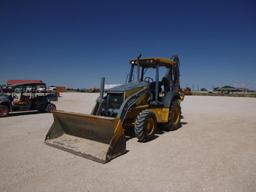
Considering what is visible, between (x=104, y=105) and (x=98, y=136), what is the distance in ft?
4.32

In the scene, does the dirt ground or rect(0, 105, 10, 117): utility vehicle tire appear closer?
the dirt ground

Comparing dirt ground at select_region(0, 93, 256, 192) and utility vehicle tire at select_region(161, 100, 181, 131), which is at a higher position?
utility vehicle tire at select_region(161, 100, 181, 131)

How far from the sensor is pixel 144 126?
5.58 meters

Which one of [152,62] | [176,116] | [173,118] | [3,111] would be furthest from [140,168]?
[3,111]

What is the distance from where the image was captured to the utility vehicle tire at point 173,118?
23.8ft

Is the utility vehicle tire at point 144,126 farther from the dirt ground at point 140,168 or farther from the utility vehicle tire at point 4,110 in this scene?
the utility vehicle tire at point 4,110

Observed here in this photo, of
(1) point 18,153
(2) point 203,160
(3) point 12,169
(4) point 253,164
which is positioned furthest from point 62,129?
(4) point 253,164

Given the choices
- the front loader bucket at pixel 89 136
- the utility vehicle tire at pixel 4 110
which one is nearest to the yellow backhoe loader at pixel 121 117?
the front loader bucket at pixel 89 136

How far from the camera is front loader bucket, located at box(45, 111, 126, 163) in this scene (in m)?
4.49

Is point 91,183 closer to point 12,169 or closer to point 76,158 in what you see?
point 76,158

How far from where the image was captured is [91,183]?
3.37m

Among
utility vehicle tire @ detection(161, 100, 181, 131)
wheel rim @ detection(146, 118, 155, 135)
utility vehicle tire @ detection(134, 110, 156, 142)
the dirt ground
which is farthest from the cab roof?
the dirt ground

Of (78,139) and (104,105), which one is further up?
(104,105)

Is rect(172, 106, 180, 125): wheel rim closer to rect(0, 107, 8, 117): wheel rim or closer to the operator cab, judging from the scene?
the operator cab
